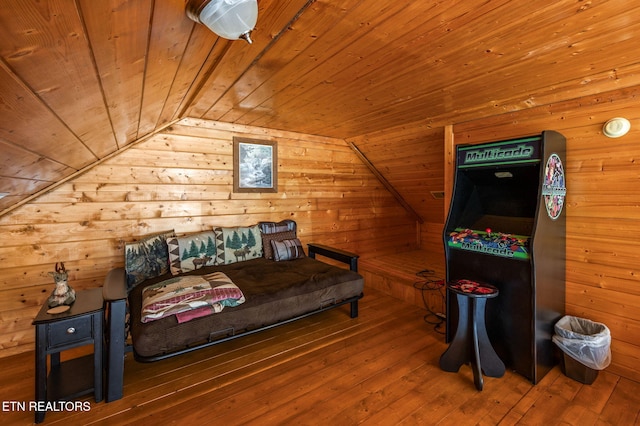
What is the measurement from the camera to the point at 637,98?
73.4 inches

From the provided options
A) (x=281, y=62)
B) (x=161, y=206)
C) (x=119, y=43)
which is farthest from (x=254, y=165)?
(x=119, y=43)

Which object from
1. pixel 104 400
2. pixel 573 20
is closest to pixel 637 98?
pixel 573 20

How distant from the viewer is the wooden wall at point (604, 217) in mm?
1929

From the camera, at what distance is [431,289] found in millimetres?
3082

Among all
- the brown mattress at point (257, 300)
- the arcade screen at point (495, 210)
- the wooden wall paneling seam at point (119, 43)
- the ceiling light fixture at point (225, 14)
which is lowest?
the brown mattress at point (257, 300)

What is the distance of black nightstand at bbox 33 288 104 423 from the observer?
1614mm

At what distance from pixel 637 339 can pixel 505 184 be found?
1.29 metres

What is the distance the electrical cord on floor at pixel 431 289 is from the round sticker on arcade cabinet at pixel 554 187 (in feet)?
4.34

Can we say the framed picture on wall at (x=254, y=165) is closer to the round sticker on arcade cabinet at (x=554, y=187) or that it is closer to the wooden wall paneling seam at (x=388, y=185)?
the wooden wall paneling seam at (x=388, y=185)

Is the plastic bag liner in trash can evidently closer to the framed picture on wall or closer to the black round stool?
the black round stool

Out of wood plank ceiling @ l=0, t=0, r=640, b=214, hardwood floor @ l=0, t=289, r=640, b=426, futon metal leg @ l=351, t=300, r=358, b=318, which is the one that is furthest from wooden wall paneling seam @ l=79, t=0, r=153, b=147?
futon metal leg @ l=351, t=300, r=358, b=318

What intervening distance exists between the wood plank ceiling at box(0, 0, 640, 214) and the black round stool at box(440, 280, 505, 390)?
4.65 feet

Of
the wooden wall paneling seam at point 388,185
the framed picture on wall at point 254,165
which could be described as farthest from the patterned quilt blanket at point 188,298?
the wooden wall paneling seam at point 388,185

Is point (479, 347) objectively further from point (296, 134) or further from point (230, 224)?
point (296, 134)
